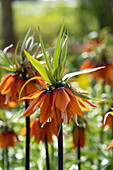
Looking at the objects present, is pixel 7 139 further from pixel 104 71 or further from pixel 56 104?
pixel 104 71

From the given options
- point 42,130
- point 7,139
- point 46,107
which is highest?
point 46,107

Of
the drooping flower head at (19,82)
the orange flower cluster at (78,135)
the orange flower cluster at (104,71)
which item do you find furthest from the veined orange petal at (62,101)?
the orange flower cluster at (104,71)

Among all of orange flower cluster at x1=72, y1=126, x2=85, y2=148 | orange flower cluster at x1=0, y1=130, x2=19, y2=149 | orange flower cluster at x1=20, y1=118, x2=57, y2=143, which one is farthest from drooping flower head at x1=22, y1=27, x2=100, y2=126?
orange flower cluster at x1=0, y1=130, x2=19, y2=149

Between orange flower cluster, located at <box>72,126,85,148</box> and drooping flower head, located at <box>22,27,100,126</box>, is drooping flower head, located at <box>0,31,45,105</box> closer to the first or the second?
drooping flower head, located at <box>22,27,100,126</box>

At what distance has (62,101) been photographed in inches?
32.5

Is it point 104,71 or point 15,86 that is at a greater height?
point 15,86

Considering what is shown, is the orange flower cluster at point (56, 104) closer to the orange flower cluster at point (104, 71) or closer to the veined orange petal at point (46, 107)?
the veined orange petal at point (46, 107)

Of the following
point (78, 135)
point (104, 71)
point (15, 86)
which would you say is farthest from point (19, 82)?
point (104, 71)

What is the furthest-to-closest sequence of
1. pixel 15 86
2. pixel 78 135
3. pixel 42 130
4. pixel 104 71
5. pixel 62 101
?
1. pixel 104 71
2. pixel 78 135
3. pixel 42 130
4. pixel 15 86
5. pixel 62 101

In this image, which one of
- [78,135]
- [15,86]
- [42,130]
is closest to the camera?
[15,86]

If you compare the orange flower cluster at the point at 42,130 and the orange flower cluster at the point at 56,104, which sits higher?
the orange flower cluster at the point at 56,104

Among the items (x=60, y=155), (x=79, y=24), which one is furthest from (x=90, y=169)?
(x=79, y=24)

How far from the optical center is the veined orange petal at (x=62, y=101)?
0.82m

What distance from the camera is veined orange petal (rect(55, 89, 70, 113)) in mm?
821
